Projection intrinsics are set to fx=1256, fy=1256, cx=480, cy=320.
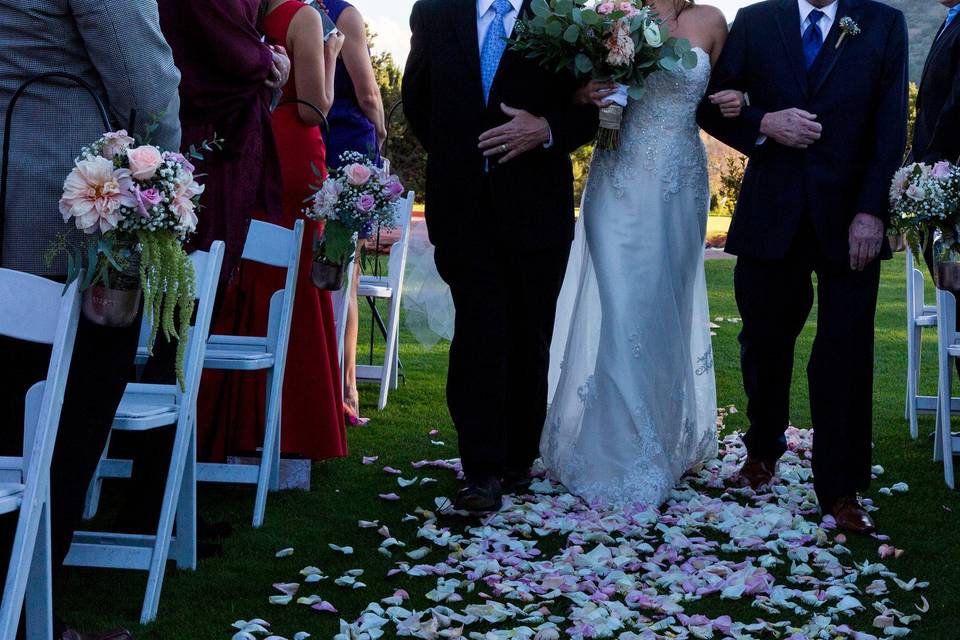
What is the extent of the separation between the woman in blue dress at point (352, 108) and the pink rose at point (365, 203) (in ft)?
5.80

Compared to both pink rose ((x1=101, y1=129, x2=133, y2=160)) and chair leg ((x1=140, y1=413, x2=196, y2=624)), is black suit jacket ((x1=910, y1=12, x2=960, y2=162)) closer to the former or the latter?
chair leg ((x1=140, y1=413, x2=196, y2=624))

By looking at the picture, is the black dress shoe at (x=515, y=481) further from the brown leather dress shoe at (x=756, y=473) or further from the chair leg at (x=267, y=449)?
the chair leg at (x=267, y=449)

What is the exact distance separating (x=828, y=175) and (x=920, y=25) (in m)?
54.1

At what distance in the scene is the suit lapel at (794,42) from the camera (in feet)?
17.4

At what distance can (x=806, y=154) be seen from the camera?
17.3 ft

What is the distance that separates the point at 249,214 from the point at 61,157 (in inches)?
62.3

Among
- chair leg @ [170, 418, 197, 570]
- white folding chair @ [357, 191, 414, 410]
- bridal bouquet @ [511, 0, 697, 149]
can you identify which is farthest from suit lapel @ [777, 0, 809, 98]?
white folding chair @ [357, 191, 414, 410]

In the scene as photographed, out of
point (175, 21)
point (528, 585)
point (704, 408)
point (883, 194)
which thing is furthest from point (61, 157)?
point (704, 408)

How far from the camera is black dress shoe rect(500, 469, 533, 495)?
5926 millimetres

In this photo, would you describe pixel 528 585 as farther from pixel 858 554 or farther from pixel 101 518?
pixel 101 518

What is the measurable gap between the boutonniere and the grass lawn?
2.07 meters

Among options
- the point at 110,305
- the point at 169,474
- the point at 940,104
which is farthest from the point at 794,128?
the point at 110,305

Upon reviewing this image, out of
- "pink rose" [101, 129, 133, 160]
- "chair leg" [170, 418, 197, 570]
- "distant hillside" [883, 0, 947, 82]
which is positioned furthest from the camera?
"distant hillside" [883, 0, 947, 82]

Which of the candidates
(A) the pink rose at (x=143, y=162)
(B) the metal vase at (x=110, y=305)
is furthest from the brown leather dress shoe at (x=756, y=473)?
(A) the pink rose at (x=143, y=162)
